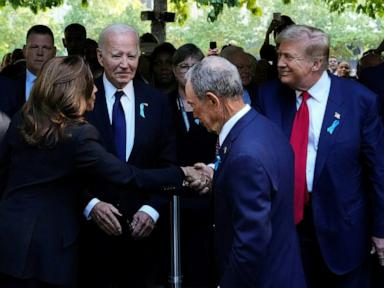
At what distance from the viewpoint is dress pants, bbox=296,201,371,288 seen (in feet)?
15.8

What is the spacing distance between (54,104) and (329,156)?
1.59 metres

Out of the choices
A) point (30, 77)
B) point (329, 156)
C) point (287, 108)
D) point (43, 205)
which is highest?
point (287, 108)

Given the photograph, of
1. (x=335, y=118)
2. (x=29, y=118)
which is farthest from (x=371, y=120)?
(x=29, y=118)

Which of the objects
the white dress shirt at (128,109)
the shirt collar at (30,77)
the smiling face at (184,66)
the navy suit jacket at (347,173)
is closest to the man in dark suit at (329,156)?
the navy suit jacket at (347,173)

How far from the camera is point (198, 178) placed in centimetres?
500

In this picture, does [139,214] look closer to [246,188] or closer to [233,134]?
[233,134]

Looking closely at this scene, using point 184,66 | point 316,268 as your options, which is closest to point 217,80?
point 316,268

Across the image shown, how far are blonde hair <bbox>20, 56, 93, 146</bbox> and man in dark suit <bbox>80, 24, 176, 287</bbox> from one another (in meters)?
0.82

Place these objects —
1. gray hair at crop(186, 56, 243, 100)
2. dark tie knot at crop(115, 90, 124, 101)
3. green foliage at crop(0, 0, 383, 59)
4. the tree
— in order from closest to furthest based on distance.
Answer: gray hair at crop(186, 56, 243, 100) → dark tie knot at crop(115, 90, 124, 101) → the tree → green foliage at crop(0, 0, 383, 59)

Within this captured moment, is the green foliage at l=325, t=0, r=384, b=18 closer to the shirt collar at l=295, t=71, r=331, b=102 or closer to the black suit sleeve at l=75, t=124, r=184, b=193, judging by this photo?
the shirt collar at l=295, t=71, r=331, b=102

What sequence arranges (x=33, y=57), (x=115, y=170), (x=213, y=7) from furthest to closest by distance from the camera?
(x=213, y=7) → (x=33, y=57) → (x=115, y=170)

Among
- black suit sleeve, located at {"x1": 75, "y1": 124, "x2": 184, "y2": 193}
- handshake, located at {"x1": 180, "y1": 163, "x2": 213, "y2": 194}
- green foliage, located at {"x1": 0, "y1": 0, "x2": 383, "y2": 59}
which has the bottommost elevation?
green foliage, located at {"x1": 0, "y1": 0, "x2": 383, "y2": 59}

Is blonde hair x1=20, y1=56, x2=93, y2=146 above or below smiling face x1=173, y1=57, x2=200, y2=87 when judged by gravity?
above

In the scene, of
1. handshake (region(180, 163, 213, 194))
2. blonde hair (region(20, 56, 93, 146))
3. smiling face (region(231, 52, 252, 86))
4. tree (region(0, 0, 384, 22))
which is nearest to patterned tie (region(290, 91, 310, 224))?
handshake (region(180, 163, 213, 194))
